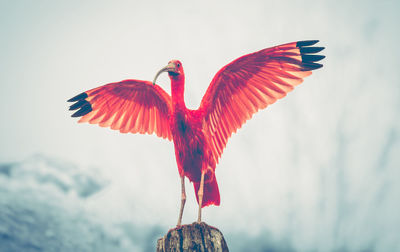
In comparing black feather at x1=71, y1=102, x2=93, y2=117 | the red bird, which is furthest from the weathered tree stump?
black feather at x1=71, y1=102, x2=93, y2=117

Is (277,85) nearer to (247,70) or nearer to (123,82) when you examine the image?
(247,70)

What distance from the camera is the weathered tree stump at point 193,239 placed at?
4156 mm

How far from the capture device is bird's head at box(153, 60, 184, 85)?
5156mm

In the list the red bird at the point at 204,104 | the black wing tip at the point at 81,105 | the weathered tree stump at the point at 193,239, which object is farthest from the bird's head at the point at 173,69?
the weathered tree stump at the point at 193,239

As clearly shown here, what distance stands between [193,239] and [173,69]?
2438 mm

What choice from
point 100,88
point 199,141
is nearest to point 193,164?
point 199,141

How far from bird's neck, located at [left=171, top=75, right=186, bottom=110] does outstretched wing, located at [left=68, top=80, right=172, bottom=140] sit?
0.61 m

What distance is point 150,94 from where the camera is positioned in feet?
19.7

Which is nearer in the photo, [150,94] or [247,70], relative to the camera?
[247,70]

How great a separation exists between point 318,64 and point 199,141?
2.17 metres

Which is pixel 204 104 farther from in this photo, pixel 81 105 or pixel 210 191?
pixel 81 105

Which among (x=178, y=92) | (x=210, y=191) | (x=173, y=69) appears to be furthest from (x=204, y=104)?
(x=210, y=191)

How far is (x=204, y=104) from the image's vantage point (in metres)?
5.46

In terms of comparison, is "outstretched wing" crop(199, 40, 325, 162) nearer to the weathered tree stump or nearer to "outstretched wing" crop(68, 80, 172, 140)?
"outstretched wing" crop(68, 80, 172, 140)
